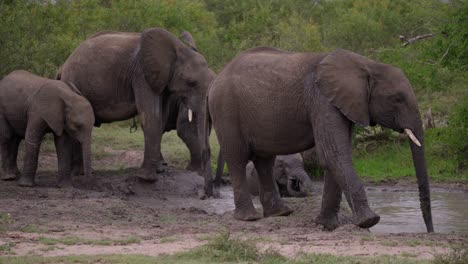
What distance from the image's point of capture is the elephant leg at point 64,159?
44.3ft

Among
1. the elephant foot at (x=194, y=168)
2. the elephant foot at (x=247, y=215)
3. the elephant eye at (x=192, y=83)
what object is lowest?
the elephant foot at (x=247, y=215)

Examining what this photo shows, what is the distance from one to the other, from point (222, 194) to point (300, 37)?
11480mm

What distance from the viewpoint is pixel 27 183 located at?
13.4 meters

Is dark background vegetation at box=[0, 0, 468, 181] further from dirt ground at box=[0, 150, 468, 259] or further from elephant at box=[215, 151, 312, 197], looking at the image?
dirt ground at box=[0, 150, 468, 259]

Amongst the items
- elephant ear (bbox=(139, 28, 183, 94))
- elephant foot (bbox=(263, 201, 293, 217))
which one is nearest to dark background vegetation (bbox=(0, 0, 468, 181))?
elephant ear (bbox=(139, 28, 183, 94))

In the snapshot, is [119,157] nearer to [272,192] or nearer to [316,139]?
[272,192]

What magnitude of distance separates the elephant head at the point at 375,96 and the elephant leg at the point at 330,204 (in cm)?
77

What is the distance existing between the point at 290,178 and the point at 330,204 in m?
3.73

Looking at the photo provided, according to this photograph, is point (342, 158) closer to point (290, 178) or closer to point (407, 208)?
point (407, 208)

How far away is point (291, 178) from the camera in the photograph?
14406 millimetres

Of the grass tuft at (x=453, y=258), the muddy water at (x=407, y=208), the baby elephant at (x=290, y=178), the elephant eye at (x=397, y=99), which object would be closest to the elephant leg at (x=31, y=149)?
the muddy water at (x=407, y=208)

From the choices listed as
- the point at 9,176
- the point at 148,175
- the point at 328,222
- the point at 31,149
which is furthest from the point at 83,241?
the point at 9,176

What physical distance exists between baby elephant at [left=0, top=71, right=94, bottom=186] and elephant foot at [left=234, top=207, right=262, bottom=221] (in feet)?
9.55

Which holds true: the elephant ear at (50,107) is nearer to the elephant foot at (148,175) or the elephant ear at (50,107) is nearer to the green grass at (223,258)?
the elephant foot at (148,175)
